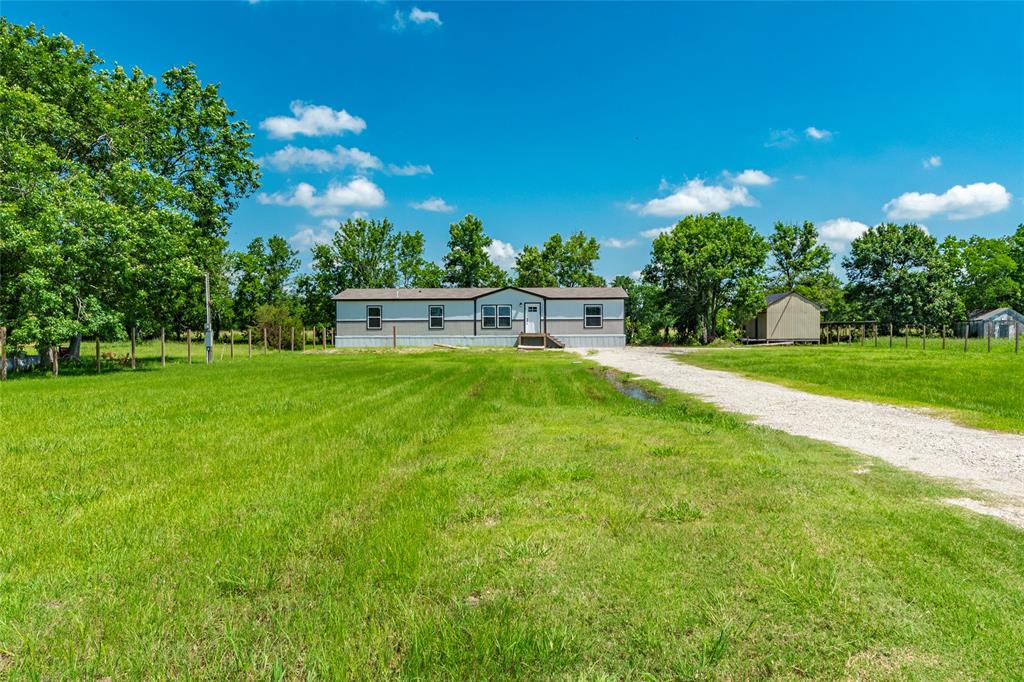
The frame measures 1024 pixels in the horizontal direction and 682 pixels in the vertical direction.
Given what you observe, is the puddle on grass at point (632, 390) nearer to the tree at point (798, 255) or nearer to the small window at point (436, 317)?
the small window at point (436, 317)

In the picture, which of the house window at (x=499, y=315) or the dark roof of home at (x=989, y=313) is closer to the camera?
the house window at (x=499, y=315)

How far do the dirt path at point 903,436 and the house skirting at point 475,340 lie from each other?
1085 inches

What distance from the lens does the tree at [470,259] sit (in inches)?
2233

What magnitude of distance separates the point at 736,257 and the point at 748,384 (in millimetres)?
32992

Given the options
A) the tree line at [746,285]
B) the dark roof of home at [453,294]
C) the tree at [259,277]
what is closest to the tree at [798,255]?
the tree line at [746,285]

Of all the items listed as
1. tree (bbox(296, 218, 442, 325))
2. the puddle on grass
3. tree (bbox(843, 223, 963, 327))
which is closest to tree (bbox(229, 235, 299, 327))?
tree (bbox(296, 218, 442, 325))

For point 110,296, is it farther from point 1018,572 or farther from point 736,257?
point 736,257

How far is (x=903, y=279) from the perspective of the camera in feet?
155

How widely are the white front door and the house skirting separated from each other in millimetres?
1369

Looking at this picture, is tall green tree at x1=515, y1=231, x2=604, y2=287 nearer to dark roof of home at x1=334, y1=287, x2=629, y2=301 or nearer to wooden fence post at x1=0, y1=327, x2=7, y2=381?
dark roof of home at x1=334, y1=287, x2=629, y2=301

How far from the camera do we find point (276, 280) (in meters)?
53.2

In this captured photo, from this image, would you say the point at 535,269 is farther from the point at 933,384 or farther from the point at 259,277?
the point at 933,384

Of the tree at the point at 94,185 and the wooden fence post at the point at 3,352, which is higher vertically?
the tree at the point at 94,185

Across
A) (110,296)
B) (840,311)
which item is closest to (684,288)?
(840,311)
